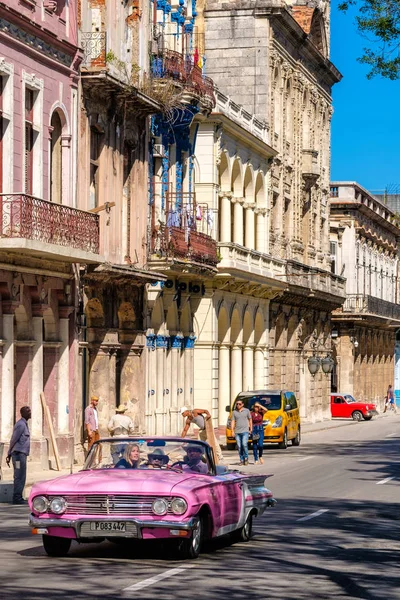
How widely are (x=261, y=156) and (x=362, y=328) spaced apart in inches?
1145

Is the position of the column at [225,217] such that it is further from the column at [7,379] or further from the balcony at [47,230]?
the column at [7,379]

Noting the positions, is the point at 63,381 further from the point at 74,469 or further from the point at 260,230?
the point at 260,230

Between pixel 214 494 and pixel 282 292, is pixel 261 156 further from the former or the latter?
pixel 214 494

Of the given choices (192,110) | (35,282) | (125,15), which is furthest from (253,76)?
(35,282)

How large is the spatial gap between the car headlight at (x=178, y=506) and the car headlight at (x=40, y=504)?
49.2 inches

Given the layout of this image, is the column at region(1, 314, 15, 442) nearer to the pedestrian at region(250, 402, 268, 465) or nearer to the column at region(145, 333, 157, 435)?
the pedestrian at region(250, 402, 268, 465)

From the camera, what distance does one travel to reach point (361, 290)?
81.2m

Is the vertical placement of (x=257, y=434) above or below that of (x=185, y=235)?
below

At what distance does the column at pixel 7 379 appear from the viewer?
29.4 metres

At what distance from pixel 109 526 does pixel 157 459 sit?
5.50 feet

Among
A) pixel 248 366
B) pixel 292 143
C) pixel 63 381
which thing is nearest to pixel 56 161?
pixel 63 381

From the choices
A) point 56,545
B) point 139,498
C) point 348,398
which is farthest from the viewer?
point 348,398

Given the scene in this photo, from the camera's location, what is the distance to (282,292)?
184 ft

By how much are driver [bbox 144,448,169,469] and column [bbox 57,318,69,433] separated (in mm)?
16625
